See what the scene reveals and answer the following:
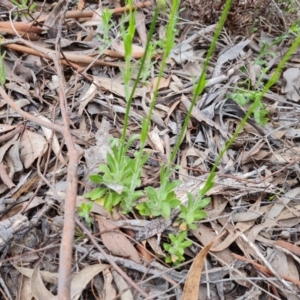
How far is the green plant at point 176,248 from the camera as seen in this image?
3.06 feet

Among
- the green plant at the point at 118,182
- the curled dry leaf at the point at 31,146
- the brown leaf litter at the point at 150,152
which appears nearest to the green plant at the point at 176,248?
the brown leaf litter at the point at 150,152

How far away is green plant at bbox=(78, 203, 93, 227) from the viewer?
952 mm

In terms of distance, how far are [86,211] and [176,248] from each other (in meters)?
0.22

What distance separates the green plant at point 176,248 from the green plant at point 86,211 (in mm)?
190

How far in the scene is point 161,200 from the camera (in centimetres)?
100

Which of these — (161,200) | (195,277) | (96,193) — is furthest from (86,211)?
(195,277)

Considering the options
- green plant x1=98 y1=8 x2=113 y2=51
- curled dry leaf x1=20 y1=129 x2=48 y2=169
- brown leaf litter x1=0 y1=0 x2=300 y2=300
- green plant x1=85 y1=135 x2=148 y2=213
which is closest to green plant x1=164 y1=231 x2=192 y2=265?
brown leaf litter x1=0 y1=0 x2=300 y2=300

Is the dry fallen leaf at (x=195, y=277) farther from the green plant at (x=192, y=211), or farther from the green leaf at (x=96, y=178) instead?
the green leaf at (x=96, y=178)

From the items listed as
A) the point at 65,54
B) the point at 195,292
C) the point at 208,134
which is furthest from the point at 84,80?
the point at 195,292

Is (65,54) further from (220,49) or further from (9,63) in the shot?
(220,49)

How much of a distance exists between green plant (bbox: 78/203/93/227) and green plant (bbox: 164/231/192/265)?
19 centimetres

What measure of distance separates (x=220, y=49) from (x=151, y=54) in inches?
14.5

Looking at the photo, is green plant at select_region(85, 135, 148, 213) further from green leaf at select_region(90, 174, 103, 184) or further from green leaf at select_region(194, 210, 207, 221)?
green leaf at select_region(194, 210, 207, 221)

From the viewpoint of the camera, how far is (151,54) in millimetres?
1343
